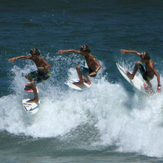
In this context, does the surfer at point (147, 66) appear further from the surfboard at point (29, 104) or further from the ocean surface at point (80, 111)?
the surfboard at point (29, 104)

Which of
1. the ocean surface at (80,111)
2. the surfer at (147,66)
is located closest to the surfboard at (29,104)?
the ocean surface at (80,111)

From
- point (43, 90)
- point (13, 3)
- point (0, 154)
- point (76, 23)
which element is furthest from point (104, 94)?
point (13, 3)

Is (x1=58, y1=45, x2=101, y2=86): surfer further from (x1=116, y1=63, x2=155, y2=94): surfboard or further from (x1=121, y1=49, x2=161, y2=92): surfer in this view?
(x1=116, y1=63, x2=155, y2=94): surfboard

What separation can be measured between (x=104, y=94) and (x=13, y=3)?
15578 millimetres

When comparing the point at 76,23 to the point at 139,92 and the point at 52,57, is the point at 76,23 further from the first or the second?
the point at 139,92

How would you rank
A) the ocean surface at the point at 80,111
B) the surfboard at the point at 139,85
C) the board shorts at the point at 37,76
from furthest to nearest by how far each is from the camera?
the surfboard at the point at 139,85, the board shorts at the point at 37,76, the ocean surface at the point at 80,111

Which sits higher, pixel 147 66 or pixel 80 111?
pixel 147 66

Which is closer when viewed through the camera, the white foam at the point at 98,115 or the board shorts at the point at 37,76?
the white foam at the point at 98,115

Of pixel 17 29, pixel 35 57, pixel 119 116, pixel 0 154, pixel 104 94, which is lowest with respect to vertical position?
pixel 0 154

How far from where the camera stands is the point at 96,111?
9.38 meters

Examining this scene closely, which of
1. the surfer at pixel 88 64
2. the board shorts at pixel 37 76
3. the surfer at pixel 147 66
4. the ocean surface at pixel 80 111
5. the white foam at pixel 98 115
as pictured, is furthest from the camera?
the board shorts at pixel 37 76

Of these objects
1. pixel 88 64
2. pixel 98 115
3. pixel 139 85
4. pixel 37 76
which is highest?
pixel 88 64

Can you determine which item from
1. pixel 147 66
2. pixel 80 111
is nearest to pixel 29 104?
pixel 80 111

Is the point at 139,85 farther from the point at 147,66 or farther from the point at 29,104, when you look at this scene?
the point at 29,104
